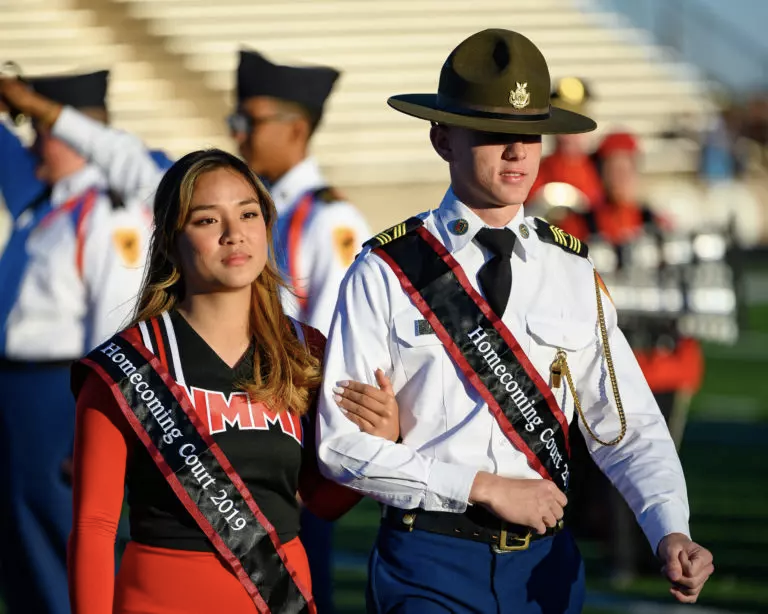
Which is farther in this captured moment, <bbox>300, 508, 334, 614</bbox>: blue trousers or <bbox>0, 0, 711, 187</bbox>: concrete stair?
<bbox>0, 0, 711, 187</bbox>: concrete stair

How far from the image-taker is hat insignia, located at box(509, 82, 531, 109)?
344 centimetres

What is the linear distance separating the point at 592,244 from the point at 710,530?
2.26 metres

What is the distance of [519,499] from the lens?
3324 millimetres

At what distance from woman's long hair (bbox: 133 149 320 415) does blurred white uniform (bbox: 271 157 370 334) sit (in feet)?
5.82

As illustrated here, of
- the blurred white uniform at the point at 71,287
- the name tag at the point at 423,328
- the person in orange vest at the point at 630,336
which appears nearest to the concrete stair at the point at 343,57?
the person in orange vest at the point at 630,336

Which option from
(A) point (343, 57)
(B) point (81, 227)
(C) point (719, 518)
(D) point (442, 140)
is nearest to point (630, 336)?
(C) point (719, 518)

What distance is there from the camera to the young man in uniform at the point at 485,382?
11.0ft

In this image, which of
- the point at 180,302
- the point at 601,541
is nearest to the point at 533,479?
the point at 180,302

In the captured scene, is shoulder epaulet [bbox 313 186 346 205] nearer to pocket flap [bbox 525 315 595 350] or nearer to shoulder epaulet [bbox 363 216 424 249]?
shoulder epaulet [bbox 363 216 424 249]

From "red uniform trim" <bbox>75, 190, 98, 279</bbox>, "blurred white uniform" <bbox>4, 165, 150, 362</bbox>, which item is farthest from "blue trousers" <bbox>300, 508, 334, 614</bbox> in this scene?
"red uniform trim" <bbox>75, 190, 98, 279</bbox>

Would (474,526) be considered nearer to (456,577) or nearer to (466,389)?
(456,577)

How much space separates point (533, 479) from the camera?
11.2 feet

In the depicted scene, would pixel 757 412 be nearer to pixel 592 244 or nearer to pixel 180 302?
pixel 592 244

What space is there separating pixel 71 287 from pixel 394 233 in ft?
8.07
